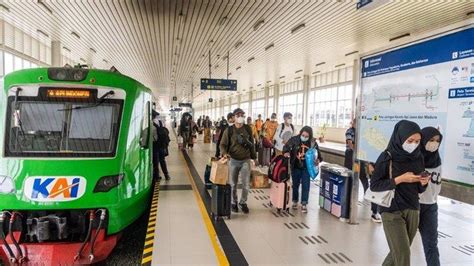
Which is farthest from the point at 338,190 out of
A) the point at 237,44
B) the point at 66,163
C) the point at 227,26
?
the point at 237,44

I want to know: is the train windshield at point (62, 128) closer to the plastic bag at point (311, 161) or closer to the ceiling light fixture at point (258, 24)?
the plastic bag at point (311, 161)

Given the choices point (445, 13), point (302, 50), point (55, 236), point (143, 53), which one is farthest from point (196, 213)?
point (143, 53)

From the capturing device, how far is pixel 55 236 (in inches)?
152

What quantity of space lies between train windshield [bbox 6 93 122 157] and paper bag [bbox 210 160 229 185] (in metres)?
1.81

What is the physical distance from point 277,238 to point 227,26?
27.4 feet

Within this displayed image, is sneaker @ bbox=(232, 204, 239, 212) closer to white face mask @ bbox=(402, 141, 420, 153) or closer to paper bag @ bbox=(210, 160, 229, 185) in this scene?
paper bag @ bbox=(210, 160, 229, 185)

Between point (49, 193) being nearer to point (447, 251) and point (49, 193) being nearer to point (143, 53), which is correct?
point (447, 251)

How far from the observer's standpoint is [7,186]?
12.6 feet

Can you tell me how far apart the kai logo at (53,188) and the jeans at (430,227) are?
11.9 feet

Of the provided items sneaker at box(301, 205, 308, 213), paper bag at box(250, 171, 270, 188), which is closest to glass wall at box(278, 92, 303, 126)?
paper bag at box(250, 171, 270, 188)

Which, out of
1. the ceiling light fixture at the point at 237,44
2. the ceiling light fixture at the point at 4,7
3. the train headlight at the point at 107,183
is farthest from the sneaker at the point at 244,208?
the ceiling light fixture at the point at 4,7

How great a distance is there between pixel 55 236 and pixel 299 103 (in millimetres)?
27932

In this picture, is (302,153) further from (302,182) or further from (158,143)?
(158,143)

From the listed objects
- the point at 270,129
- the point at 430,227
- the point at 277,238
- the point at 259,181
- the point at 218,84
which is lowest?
the point at 277,238
